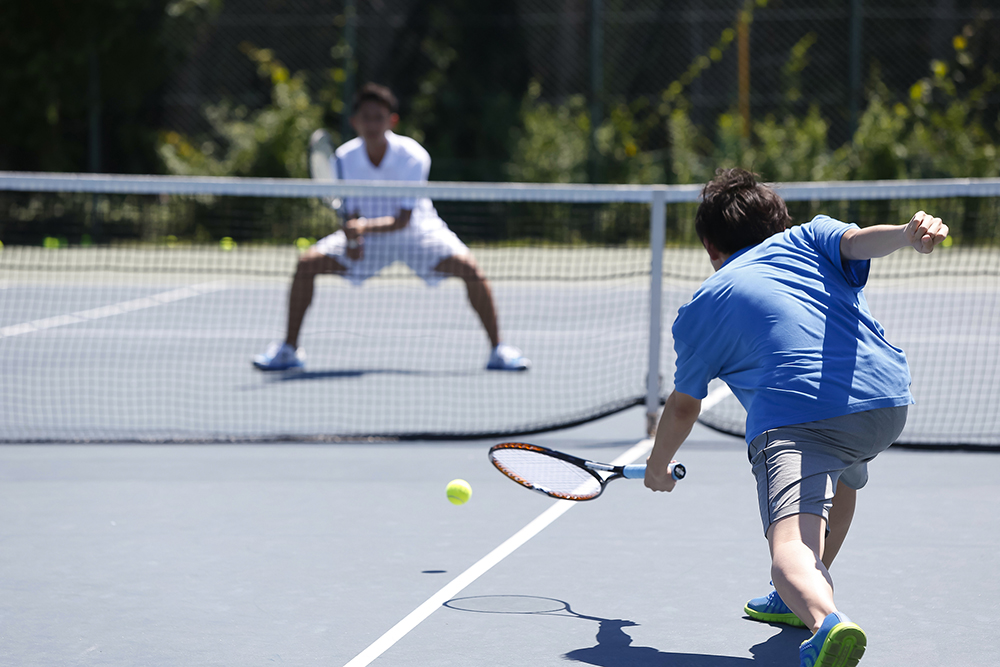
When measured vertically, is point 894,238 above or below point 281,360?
above

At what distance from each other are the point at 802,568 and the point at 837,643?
22 cm

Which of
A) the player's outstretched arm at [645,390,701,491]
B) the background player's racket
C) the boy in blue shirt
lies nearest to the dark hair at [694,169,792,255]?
the boy in blue shirt

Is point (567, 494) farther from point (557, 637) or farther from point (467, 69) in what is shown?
point (467, 69)

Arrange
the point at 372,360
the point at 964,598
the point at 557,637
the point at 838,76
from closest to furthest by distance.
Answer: the point at 557,637
the point at 964,598
the point at 372,360
the point at 838,76

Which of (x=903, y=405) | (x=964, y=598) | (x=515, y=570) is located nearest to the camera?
(x=903, y=405)

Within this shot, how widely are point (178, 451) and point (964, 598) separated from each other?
330 centimetres

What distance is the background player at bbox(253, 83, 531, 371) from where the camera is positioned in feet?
22.9

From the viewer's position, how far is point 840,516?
2.99 meters

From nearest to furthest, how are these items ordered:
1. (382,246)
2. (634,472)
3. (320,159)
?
1. (634,472)
2. (382,246)
3. (320,159)

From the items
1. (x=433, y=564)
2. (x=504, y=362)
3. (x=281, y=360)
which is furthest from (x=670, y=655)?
(x=281, y=360)

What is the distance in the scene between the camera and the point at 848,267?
275 centimetres

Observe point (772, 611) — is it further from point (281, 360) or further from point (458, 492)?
point (281, 360)

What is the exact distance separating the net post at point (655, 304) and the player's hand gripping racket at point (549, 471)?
198 cm

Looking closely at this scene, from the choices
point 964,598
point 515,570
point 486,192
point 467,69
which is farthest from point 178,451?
point 467,69
